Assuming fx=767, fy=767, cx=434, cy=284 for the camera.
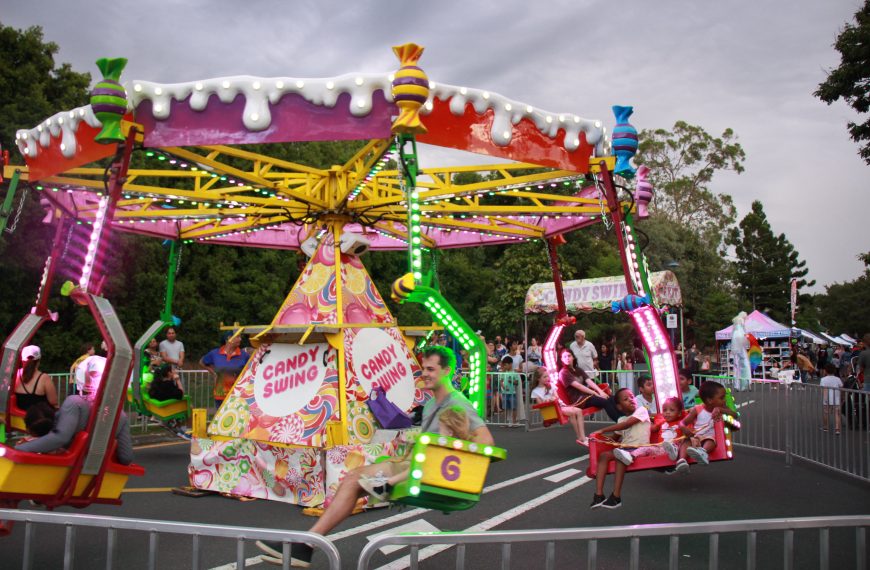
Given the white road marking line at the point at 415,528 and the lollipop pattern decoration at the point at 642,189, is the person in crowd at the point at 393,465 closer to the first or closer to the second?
the white road marking line at the point at 415,528

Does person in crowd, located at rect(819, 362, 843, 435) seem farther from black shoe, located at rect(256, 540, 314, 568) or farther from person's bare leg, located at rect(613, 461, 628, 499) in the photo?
black shoe, located at rect(256, 540, 314, 568)

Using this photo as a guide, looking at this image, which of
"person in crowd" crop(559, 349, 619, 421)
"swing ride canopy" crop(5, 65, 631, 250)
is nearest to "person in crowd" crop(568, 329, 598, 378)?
"person in crowd" crop(559, 349, 619, 421)

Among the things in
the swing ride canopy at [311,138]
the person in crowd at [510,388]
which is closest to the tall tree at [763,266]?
the person in crowd at [510,388]

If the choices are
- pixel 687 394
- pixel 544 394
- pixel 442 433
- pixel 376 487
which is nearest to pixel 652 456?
pixel 687 394

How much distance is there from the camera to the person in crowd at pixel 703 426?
6.77 meters

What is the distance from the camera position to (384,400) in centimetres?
780

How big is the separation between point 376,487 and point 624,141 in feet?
14.7

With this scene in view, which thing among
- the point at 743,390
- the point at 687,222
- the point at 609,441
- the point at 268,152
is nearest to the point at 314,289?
the point at 609,441

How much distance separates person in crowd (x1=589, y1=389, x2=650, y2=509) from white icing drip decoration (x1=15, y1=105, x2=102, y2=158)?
5104 millimetres

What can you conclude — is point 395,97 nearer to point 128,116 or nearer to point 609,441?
point 128,116

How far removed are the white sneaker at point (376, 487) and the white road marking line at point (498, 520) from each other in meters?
0.40

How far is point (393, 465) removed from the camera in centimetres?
466

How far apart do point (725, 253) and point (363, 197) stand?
45.5 metres

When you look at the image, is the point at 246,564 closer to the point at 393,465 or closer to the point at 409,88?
the point at 393,465
